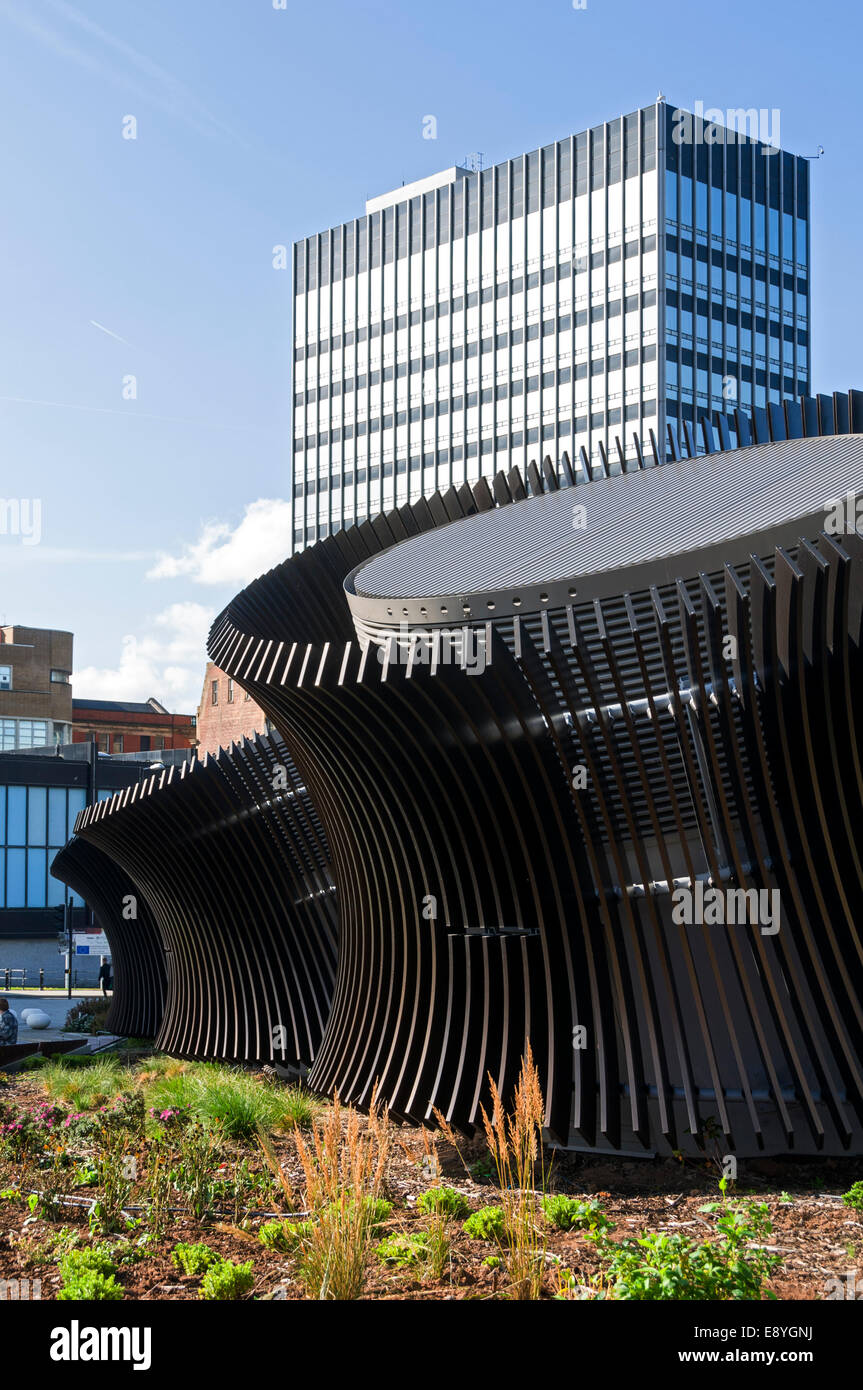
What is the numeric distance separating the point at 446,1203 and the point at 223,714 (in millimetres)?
38526

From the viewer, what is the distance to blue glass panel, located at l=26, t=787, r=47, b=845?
173 feet

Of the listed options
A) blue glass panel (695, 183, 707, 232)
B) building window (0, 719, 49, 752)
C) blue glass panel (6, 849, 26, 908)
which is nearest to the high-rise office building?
blue glass panel (695, 183, 707, 232)

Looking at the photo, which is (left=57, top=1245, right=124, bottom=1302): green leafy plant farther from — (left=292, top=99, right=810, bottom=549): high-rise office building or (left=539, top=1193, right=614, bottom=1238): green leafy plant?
(left=292, top=99, right=810, bottom=549): high-rise office building

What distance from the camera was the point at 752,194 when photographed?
80.1 metres

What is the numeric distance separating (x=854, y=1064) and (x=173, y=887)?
9823 mm

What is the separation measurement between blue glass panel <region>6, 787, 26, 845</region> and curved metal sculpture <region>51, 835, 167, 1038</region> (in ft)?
99.6

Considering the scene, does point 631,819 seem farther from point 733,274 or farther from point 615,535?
point 733,274

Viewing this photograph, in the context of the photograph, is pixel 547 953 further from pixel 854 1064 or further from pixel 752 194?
pixel 752 194

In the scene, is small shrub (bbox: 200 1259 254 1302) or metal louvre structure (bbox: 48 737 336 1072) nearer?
small shrub (bbox: 200 1259 254 1302)

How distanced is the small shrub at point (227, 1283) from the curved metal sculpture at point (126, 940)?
12.6m

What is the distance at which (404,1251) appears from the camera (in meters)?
6.71

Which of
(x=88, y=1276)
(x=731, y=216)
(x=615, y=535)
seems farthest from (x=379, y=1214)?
(x=731, y=216)

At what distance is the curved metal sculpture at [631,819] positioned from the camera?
8258mm

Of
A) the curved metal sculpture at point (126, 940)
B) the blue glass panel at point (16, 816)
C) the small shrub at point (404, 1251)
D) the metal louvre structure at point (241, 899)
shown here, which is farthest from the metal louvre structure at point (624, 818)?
the blue glass panel at point (16, 816)
